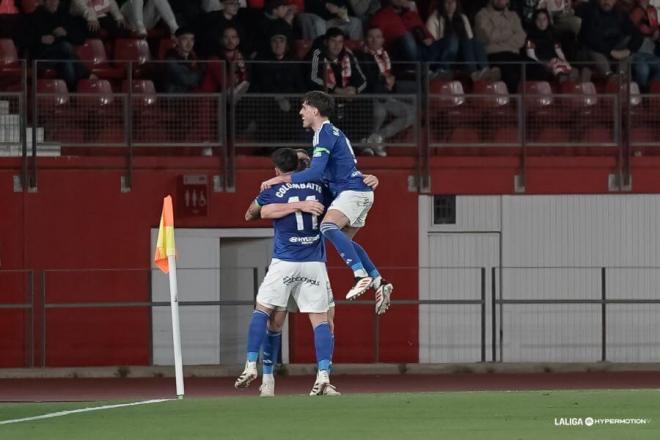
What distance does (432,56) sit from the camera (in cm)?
2609

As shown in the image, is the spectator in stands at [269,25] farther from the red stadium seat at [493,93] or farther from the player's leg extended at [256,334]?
the player's leg extended at [256,334]

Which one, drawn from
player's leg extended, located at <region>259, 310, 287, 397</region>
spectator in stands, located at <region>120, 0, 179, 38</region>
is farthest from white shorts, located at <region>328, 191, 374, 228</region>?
spectator in stands, located at <region>120, 0, 179, 38</region>

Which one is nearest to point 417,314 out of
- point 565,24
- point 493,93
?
point 493,93

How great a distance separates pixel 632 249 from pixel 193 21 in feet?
23.8

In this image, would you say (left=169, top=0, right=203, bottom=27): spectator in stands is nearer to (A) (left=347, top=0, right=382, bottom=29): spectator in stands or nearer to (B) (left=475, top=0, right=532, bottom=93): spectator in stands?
(A) (left=347, top=0, right=382, bottom=29): spectator in stands

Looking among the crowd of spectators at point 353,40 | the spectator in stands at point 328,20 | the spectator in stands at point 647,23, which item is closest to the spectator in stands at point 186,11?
the crowd of spectators at point 353,40

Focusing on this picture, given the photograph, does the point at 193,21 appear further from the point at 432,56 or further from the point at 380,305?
the point at 380,305

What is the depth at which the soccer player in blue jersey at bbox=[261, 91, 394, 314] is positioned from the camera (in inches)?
608

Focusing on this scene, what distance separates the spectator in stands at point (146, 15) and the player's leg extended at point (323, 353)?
34.2 ft

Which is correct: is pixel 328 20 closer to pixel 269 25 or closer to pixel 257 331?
pixel 269 25

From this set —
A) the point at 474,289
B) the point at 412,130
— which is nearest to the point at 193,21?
the point at 412,130

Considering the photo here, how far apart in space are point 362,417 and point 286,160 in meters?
3.68

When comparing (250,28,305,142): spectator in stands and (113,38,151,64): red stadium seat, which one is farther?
(113,38,151,64): red stadium seat

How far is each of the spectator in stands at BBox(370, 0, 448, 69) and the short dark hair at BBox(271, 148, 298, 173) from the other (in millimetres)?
10386
